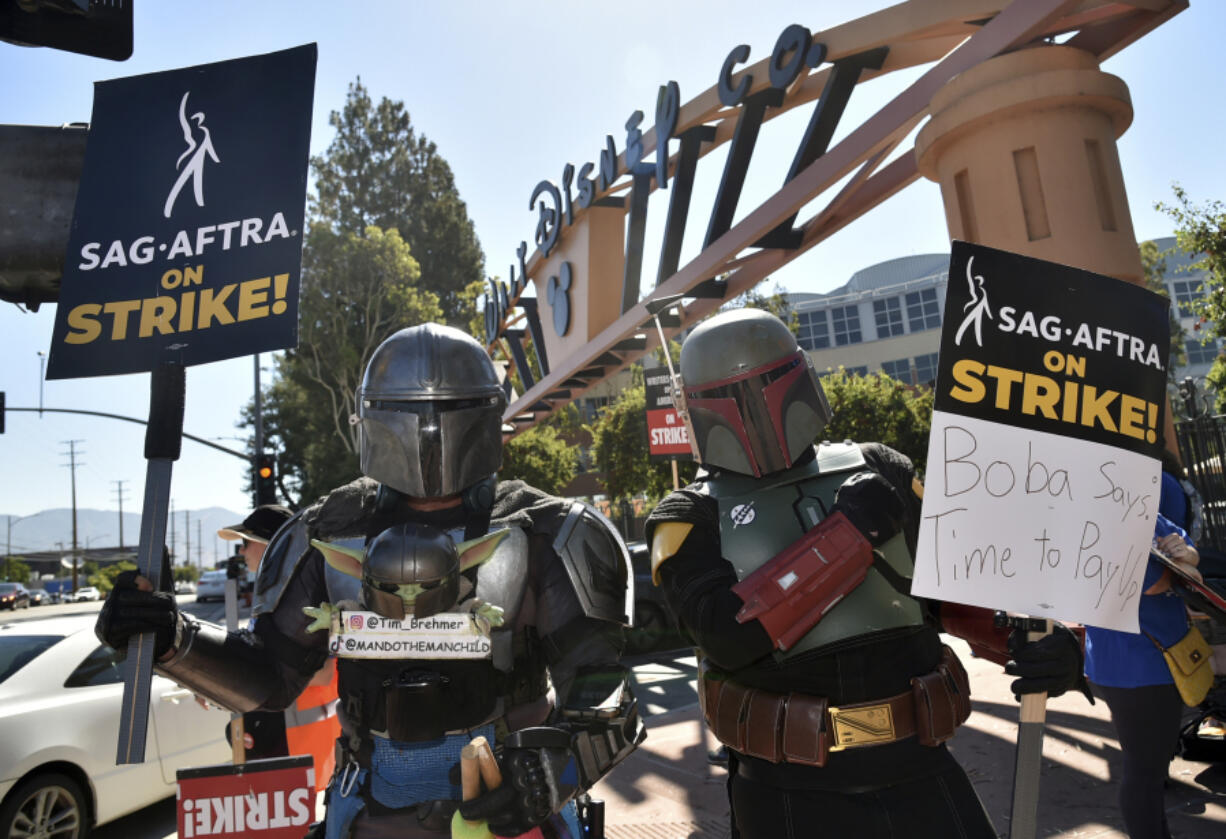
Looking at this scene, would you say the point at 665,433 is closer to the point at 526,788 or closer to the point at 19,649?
the point at 19,649

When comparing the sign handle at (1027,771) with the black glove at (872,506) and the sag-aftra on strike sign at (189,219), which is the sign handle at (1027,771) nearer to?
the black glove at (872,506)

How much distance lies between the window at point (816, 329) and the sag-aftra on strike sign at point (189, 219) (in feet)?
157

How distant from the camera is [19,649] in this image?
4.79 m

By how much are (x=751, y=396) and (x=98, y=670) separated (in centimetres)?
469

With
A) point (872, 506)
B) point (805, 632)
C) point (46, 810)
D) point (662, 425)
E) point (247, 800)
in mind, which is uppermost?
point (662, 425)

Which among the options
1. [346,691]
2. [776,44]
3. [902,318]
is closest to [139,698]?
[346,691]

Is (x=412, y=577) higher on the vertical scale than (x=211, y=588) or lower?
higher

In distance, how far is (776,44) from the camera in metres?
7.95

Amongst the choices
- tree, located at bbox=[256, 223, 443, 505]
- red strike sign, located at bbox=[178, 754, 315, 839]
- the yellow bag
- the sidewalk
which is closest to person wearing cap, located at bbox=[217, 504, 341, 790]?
red strike sign, located at bbox=[178, 754, 315, 839]

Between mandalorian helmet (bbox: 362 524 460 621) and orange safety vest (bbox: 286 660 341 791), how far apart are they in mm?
2281

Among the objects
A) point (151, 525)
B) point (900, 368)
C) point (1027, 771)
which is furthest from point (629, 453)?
point (900, 368)

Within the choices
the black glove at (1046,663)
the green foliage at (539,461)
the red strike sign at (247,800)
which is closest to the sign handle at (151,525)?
the red strike sign at (247,800)

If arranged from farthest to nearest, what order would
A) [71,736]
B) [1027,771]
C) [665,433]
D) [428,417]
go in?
[665,433], [71,736], [428,417], [1027,771]

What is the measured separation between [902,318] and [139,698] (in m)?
48.5
